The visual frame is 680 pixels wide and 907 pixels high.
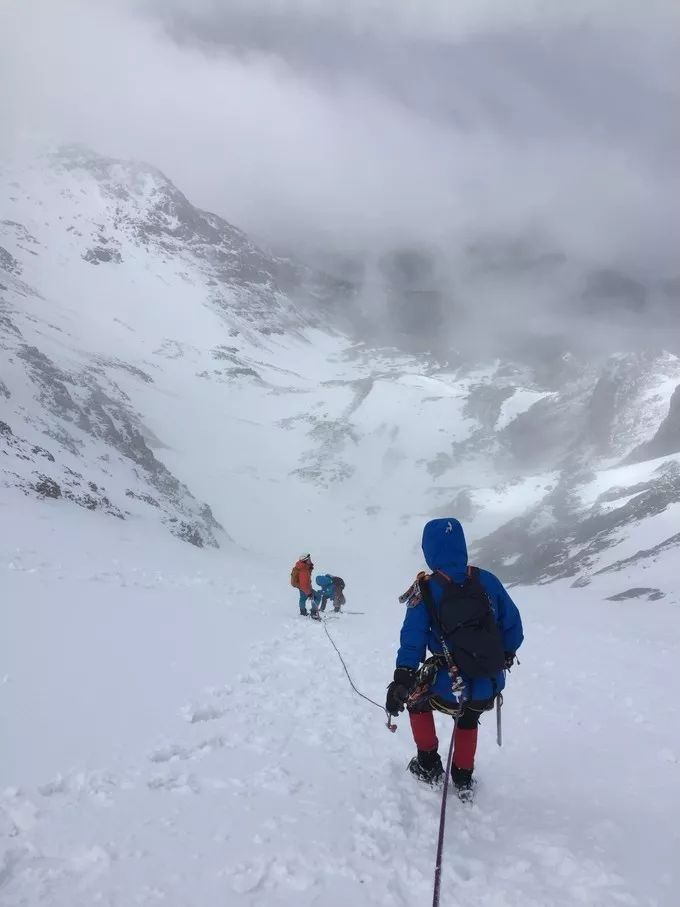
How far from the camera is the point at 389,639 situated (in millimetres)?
15148

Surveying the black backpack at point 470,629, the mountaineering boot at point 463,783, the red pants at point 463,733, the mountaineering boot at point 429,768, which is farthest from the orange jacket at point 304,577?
the black backpack at point 470,629

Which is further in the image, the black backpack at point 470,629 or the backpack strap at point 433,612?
the backpack strap at point 433,612

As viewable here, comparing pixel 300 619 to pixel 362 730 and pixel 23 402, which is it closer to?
pixel 362 730

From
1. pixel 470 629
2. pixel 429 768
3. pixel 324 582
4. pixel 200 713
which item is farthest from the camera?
pixel 324 582

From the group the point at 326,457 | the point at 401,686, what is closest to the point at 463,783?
the point at 401,686

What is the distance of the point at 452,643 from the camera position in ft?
17.0

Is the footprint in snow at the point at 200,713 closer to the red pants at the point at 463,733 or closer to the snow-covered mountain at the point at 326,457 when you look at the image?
the red pants at the point at 463,733

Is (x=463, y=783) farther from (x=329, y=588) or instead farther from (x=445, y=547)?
(x=329, y=588)

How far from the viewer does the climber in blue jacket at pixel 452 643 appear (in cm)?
A: 519

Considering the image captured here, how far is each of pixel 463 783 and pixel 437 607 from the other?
1.70m

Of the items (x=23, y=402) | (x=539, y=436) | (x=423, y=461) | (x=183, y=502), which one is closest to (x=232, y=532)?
(x=183, y=502)

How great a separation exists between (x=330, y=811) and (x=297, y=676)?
4817 millimetres

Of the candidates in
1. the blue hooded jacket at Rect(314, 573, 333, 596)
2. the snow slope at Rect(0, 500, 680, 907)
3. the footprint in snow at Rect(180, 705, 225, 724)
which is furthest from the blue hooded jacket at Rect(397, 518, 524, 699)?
the blue hooded jacket at Rect(314, 573, 333, 596)

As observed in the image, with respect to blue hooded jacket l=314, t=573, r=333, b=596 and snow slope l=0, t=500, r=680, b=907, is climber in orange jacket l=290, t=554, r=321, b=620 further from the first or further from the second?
snow slope l=0, t=500, r=680, b=907
